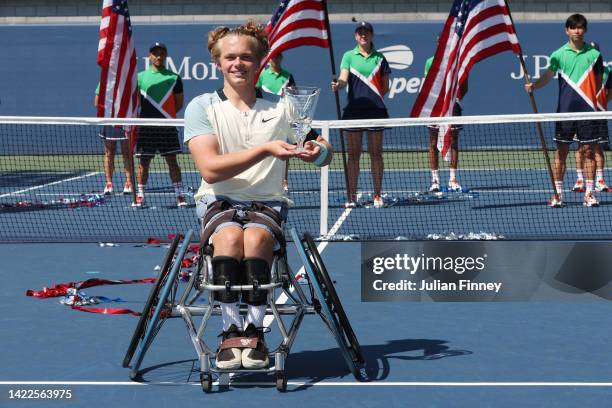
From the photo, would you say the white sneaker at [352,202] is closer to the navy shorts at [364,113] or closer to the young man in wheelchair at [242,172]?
the navy shorts at [364,113]

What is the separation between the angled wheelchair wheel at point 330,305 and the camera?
205 inches

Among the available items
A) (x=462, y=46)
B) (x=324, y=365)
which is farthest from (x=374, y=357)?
(x=462, y=46)

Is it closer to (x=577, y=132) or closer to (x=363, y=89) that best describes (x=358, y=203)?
(x=363, y=89)

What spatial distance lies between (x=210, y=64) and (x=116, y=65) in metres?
7.11

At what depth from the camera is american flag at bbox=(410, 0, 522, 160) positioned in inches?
424

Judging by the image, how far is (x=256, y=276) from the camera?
16.7ft

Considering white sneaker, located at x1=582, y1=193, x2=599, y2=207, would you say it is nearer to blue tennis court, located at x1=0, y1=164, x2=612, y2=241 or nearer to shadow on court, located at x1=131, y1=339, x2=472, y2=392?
blue tennis court, located at x1=0, y1=164, x2=612, y2=241

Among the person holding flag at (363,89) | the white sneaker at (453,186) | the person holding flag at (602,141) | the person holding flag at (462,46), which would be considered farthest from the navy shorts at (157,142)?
the person holding flag at (602,141)

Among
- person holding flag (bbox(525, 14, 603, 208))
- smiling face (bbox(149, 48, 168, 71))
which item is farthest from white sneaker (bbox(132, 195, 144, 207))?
person holding flag (bbox(525, 14, 603, 208))

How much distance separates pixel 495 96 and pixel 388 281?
42.5 ft

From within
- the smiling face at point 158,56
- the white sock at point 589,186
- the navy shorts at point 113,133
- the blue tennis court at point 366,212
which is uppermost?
the smiling face at point 158,56

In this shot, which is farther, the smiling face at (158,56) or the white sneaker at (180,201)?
the smiling face at (158,56)

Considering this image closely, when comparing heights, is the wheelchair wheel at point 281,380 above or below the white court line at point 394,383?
above

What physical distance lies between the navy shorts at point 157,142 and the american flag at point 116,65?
0.46 m
